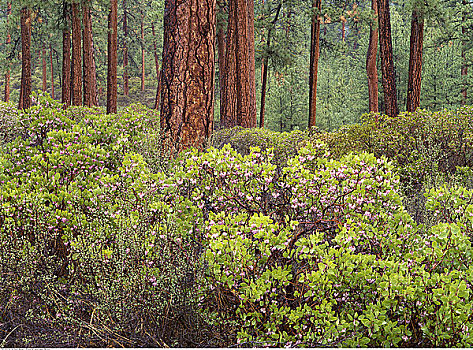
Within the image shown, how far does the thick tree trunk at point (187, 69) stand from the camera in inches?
189

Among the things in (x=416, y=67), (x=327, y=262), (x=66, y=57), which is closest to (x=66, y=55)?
(x=66, y=57)

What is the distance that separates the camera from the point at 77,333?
2.70 meters

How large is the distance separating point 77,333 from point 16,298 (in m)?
0.61

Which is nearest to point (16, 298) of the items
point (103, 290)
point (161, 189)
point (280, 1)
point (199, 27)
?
point (103, 290)

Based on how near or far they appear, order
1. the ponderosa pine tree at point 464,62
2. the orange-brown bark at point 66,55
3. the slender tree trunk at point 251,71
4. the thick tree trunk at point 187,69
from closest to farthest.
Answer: the thick tree trunk at point 187,69
the slender tree trunk at point 251,71
the orange-brown bark at point 66,55
the ponderosa pine tree at point 464,62

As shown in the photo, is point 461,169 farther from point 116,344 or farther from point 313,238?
point 116,344

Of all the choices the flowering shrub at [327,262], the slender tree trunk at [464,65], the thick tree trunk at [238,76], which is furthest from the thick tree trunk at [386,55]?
the slender tree trunk at [464,65]

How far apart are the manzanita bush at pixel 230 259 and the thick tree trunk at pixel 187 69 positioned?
1.30 meters

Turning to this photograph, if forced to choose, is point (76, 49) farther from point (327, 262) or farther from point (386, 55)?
point (327, 262)

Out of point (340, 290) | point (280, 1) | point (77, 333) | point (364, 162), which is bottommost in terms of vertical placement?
point (77, 333)

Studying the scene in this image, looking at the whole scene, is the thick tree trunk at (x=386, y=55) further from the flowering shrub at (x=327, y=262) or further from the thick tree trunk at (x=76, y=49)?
the flowering shrub at (x=327, y=262)

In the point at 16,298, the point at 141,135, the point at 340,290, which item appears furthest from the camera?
the point at 141,135

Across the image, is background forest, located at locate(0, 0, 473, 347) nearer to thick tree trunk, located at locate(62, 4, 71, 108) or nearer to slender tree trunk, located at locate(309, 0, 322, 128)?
slender tree trunk, located at locate(309, 0, 322, 128)

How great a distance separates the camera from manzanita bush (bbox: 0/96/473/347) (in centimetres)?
216
